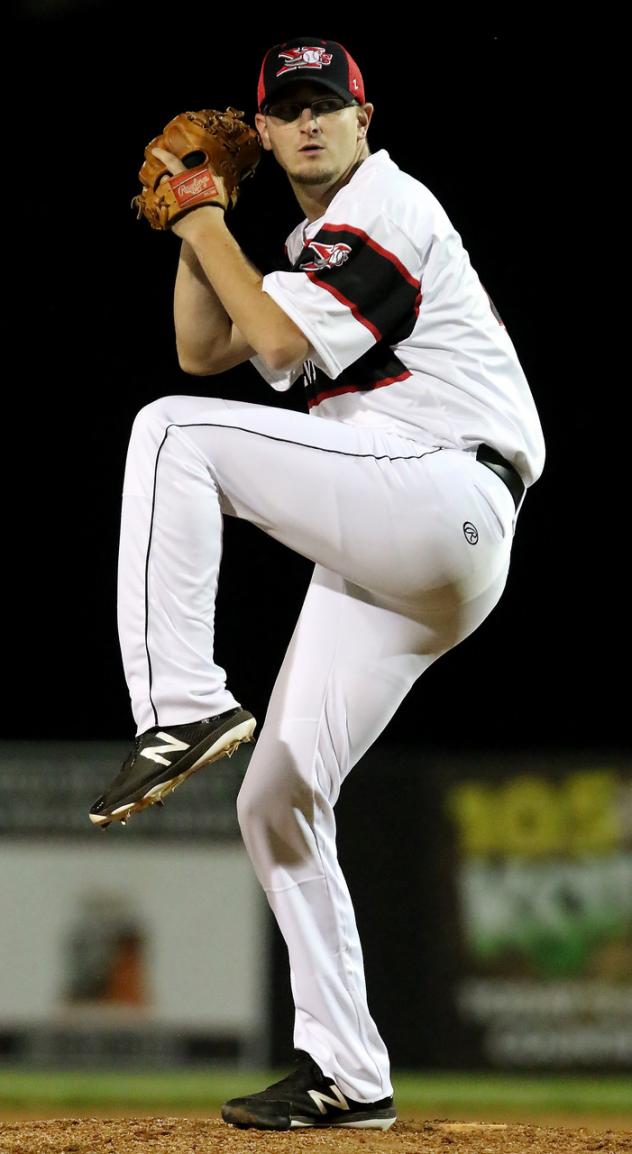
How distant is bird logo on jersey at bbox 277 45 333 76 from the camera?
3000 millimetres

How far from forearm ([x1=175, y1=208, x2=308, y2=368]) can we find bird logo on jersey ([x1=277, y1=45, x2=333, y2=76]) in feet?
1.34

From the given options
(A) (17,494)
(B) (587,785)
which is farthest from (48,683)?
(B) (587,785)

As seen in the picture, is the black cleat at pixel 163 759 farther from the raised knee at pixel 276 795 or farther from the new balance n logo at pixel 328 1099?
the new balance n logo at pixel 328 1099

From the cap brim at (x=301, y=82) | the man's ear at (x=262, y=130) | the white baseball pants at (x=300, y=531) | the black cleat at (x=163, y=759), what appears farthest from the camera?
the man's ear at (x=262, y=130)

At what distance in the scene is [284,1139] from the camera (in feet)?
9.51

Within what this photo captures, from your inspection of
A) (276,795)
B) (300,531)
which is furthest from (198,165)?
(276,795)

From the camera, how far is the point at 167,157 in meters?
2.95

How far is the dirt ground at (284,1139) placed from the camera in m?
2.86

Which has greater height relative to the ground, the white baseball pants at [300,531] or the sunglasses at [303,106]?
the sunglasses at [303,106]

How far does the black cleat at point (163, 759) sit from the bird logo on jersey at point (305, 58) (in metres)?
1.43

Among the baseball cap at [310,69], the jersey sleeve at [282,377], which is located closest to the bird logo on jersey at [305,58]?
the baseball cap at [310,69]

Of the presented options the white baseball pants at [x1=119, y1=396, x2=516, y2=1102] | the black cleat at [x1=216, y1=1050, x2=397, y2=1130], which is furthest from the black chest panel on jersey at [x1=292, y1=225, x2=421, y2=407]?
the black cleat at [x1=216, y1=1050, x2=397, y2=1130]

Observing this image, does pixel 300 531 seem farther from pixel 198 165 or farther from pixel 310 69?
pixel 310 69

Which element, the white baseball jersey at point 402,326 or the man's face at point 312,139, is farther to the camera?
the man's face at point 312,139
